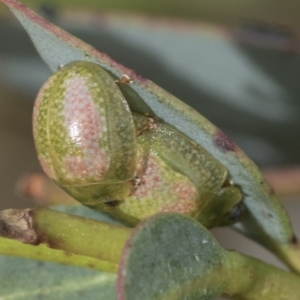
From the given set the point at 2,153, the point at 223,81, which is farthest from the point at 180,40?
the point at 2,153

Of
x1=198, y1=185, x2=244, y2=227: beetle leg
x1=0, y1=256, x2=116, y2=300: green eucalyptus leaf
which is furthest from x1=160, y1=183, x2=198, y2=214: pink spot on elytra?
x1=0, y1=256, x2=116, y2=300: green eucalyptus leaf

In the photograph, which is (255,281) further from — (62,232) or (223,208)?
(62,232)

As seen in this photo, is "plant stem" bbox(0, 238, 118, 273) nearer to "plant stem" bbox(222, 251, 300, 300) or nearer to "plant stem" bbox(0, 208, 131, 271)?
"plant stem" bbox(0, 208, 131, 271)

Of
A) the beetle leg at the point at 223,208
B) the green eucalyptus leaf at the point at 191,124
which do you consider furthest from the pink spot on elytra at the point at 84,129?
the beetle leg at the point at 223,208

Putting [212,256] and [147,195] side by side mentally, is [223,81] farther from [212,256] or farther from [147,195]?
[212,256]

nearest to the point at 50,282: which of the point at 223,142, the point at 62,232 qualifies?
the point at 62,232
